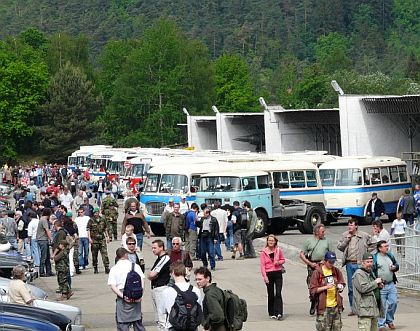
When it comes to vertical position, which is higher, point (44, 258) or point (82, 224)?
point (82, 224)

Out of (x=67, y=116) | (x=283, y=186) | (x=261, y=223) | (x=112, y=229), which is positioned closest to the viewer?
(x=112, y=229)

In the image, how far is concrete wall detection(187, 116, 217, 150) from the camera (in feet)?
288

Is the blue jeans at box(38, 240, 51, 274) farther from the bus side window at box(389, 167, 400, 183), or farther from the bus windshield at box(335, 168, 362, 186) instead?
the bus side window at box(389, 167, 400, 183)

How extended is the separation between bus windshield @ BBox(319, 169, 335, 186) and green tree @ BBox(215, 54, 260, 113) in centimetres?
8157

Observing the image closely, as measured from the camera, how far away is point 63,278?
82.8 ft

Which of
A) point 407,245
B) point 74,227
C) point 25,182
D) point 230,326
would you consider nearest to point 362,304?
point 230,326

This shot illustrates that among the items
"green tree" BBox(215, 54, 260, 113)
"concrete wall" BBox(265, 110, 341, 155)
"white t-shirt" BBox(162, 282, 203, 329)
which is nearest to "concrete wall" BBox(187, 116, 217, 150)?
"concrete wall" BBox(265, 110, 341, 155)

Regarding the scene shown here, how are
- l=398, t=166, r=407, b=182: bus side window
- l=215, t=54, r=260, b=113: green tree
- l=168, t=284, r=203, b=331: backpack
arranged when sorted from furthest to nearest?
1. l=215, t=54, r=260, b=113: green tree
2. l=398, t=166, r=407, b=182: bus side window
3. l=168, t=284, r=203, b=331: backpack

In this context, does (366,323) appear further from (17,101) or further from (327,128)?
(17,101)

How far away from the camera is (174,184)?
43.3 m

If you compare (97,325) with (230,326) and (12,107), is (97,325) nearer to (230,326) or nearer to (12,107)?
(230,326)

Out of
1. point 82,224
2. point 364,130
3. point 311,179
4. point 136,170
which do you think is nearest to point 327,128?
point 364,130

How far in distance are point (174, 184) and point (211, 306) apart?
2880 centimetres

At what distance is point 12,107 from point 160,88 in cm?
1816
